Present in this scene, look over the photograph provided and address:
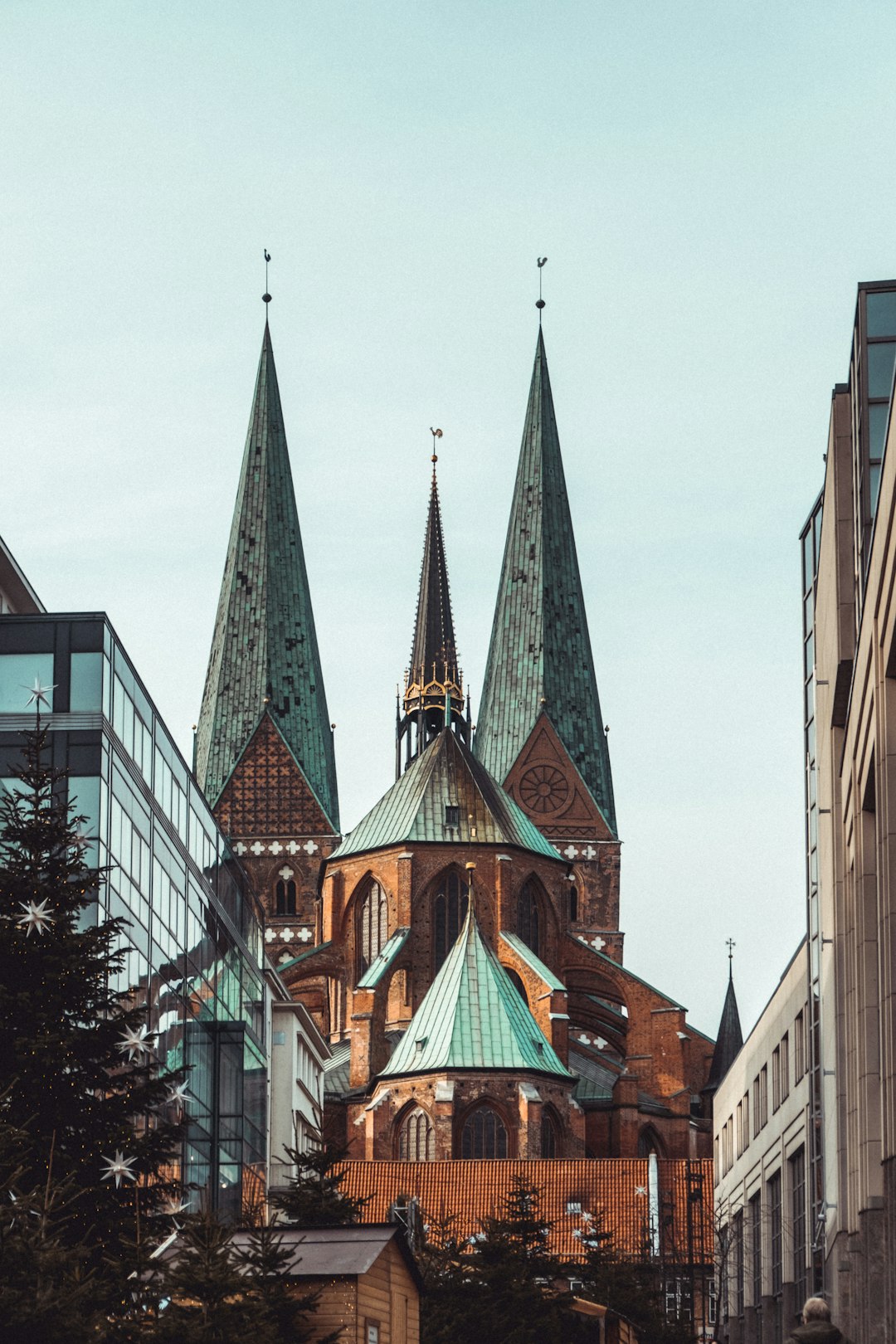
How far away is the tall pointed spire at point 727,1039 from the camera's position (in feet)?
330

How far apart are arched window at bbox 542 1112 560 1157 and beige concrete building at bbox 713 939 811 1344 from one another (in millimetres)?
21003

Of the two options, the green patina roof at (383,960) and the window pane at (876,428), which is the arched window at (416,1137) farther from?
the window pane at (876,428)

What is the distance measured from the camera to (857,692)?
29.1 metres

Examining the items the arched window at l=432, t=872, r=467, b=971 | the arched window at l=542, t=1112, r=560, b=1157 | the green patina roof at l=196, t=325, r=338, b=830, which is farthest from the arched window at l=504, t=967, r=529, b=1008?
the green patina roof at l=196, t=325, r=338, b=830

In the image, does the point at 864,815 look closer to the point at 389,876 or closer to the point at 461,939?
the point at 461,939

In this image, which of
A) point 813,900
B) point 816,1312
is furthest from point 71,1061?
point 813,900

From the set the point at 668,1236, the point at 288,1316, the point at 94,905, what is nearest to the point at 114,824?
the point at 94,905

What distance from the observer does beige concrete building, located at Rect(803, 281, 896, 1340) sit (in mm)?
24781

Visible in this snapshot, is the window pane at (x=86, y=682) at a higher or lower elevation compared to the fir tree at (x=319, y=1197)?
higher

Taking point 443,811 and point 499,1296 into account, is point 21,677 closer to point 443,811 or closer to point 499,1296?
point 499,1296

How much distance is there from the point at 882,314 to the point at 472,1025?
55110mm

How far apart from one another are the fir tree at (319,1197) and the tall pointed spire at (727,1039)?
61025 millimetres

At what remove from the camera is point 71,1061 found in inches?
889

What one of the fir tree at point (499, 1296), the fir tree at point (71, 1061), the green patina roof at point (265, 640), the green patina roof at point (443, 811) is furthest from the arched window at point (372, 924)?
the fir tree at point (71, 1061)
